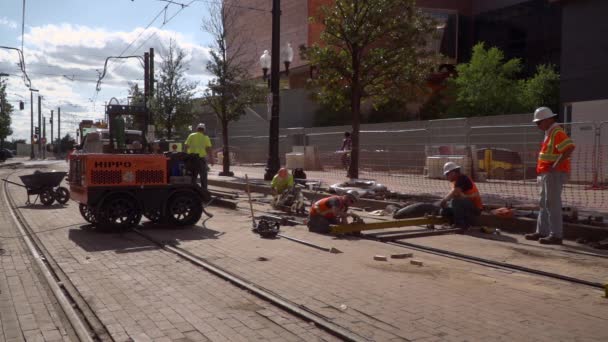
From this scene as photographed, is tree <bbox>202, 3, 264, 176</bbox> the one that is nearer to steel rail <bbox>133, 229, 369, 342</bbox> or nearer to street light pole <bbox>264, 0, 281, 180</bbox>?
street light pole <bbox>264, 0, 281, 180</bbox>

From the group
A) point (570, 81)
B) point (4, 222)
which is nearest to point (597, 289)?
point (4, 222)

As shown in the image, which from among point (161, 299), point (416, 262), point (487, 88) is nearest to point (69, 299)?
point (161, 299)

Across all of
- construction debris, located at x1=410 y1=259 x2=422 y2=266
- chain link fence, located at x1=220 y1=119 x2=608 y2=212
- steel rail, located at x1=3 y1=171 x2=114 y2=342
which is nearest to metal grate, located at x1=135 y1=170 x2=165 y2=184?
steel rail, located at x1=3 y1=171 x2=114 y2=342

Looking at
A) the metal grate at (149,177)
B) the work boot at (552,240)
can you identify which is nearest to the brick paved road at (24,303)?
the metal grate at (149,177)

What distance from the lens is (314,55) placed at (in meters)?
15.6

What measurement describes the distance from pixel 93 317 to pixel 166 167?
534 cm

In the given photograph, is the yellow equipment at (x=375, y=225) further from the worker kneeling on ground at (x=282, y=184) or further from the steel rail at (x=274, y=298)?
the worker kneeling on ground at (x=282, y=184)

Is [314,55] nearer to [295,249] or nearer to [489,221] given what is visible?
[489,221]

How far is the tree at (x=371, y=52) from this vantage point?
15.1 metres

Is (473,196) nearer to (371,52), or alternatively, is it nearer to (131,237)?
(131,237)

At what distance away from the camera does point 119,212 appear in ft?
32.9

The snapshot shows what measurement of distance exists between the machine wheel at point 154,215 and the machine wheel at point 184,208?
235 mm

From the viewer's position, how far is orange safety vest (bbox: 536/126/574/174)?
859cm

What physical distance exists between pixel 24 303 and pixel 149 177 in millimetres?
4646
